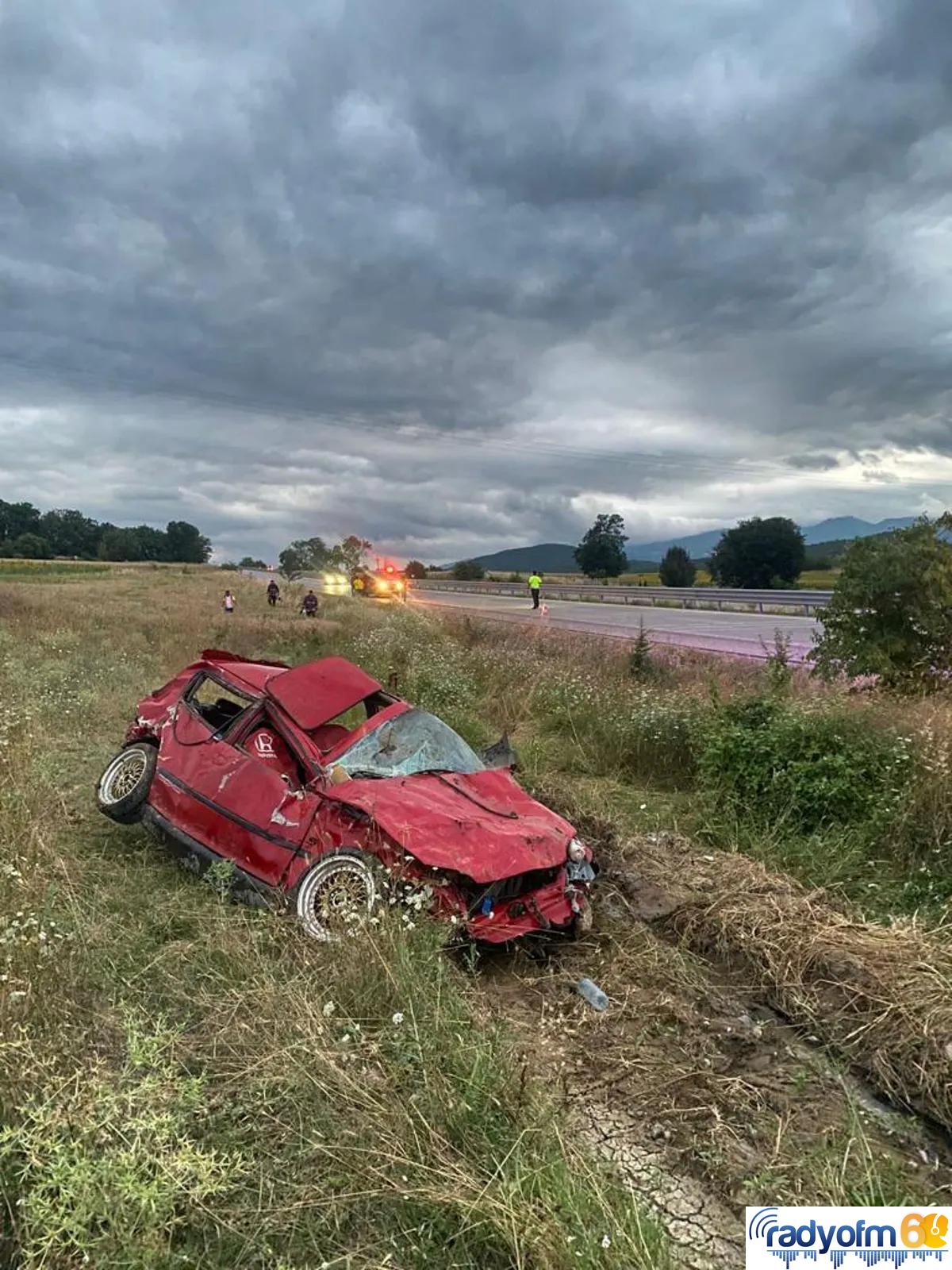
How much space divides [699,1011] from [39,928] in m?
3.41

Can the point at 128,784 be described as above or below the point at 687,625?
below

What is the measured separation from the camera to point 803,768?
6.45 metres

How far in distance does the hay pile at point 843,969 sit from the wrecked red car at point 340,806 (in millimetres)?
857

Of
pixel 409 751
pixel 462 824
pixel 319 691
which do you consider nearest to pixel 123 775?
pixel 319 691

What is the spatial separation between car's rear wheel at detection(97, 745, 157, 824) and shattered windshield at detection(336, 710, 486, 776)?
170 cm

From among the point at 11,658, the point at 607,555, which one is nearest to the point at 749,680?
the point at 11,658

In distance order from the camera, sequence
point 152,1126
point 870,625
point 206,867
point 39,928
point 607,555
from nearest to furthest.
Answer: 1. point 152,1126
2. point 39,928
3. point 206,867
4. point 870,625
5. point 607,555

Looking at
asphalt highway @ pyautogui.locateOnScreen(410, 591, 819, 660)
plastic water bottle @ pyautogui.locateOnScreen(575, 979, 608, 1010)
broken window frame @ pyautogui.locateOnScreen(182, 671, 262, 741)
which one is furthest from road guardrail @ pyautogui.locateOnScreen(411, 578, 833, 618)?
plastic water bottle @ pyautogui.locateOnScreen(575, 979, 608, 1010)

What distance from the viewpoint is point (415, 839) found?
409cm

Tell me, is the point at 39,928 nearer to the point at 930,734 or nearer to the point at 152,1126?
the point at 152,1126

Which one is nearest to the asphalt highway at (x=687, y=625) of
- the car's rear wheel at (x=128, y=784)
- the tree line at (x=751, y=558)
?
the car's rear wheel at (x=128, y=784)

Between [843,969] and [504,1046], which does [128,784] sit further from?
[843,969]

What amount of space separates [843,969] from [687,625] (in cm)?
2227

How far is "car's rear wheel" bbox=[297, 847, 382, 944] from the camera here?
391 cm
